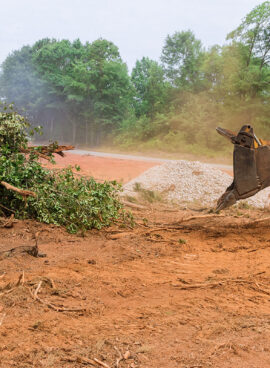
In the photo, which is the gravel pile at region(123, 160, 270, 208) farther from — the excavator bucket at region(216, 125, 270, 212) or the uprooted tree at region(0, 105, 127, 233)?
the excavator bucket at region(216, 125, 270, 212)

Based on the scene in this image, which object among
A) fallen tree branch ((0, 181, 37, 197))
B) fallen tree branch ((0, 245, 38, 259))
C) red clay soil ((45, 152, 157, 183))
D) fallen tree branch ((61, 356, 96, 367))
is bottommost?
fallen tree branch ((0, 245, 38, 259))

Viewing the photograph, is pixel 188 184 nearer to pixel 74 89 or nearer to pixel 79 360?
pixel 79 360

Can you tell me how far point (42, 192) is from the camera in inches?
251

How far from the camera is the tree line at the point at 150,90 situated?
22.5 m

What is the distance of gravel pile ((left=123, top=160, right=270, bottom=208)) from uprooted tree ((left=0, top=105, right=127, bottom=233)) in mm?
3344

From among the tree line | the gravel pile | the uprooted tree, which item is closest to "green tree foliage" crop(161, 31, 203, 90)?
the tree line

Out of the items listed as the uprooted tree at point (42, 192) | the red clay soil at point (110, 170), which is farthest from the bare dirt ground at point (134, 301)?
the red clay soil at point (110, 170)

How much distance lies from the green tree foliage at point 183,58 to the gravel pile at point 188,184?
58.7ft

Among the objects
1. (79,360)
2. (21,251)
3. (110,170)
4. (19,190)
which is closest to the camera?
(79,360)


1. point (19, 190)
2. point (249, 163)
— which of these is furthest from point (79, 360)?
point (249, 163)

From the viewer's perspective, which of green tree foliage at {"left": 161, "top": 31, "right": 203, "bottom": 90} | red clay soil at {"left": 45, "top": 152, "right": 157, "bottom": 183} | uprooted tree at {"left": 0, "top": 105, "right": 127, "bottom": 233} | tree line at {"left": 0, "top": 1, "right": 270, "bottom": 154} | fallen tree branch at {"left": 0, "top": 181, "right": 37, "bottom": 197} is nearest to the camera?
fallen tree branch at {"left": 0, "top": 181, "right": 37, "bottom": 197}

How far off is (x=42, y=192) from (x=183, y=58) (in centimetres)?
2448

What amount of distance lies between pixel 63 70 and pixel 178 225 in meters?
29.8

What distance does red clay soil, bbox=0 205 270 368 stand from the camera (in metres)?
2.55
